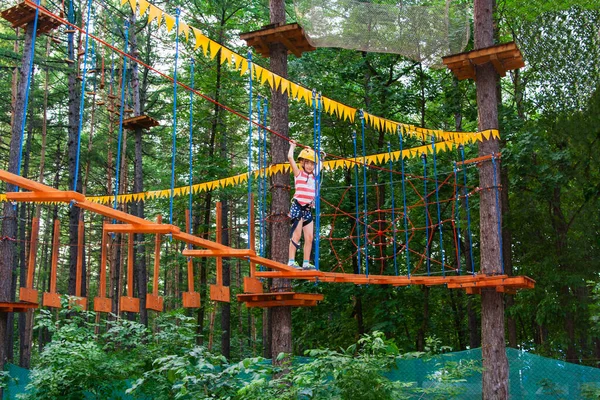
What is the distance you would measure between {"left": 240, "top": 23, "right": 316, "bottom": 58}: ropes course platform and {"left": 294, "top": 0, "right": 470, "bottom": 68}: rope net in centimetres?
13

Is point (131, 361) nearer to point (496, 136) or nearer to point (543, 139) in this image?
point (496, 136)

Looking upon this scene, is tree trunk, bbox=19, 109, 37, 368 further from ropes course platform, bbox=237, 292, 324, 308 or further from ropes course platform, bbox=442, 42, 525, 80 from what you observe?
ropes course platform, bbox=442, 42, 525, 80

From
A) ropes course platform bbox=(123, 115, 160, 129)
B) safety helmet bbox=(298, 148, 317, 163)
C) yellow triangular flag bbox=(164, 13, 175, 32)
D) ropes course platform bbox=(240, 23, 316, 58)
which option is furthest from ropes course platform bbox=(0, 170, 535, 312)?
ropes course platform bbox=(123, 115, 160, 129)

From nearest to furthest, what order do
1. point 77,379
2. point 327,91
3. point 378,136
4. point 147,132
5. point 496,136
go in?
point 77,379 → point 496,136 → point 327,91 → point 378,136 → point 147,132

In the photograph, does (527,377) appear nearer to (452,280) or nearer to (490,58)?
(452,280)

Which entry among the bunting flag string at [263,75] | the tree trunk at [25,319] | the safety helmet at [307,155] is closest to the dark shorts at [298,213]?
the safety helmet at [307,155]

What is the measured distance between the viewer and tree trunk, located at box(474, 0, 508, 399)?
310 inches

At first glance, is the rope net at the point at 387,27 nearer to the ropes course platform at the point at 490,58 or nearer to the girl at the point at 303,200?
the ropes course platform at the point at 490,58

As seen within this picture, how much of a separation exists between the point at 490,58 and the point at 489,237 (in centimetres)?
228

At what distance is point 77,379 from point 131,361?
674 millimetres

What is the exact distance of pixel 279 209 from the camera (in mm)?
7676

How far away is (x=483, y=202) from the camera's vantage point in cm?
828

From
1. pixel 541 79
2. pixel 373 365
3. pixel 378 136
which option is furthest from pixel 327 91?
pixel 373 365

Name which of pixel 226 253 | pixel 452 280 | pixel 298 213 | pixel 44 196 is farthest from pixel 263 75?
pixel 452 280
